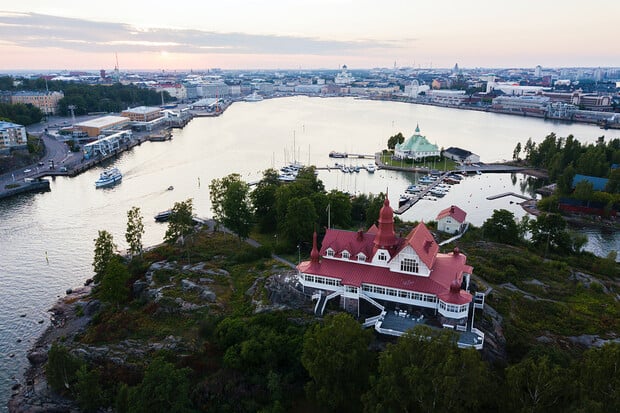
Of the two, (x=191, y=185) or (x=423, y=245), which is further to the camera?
(x=191, y=185)

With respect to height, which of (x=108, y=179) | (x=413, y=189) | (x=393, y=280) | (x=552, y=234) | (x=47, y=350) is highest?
(x=393, y=280)

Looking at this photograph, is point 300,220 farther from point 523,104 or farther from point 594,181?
point 523,104

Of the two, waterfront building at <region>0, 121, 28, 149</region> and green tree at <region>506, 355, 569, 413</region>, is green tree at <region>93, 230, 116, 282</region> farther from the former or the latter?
waterfront building at <region>0, 121, 28, 149</region>

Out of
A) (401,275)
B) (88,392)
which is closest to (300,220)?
(401,275)

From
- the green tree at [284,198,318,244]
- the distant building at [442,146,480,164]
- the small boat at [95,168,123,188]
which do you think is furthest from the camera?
the distant building at [442,146,480,164]

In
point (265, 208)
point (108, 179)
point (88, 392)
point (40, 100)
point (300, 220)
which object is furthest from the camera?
point (40, 100)

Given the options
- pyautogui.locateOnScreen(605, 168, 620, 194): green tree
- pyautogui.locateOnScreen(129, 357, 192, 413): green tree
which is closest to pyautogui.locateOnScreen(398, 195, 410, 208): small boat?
pyautogui.locateOnScreen(605, 168, 620, 194): green tree
